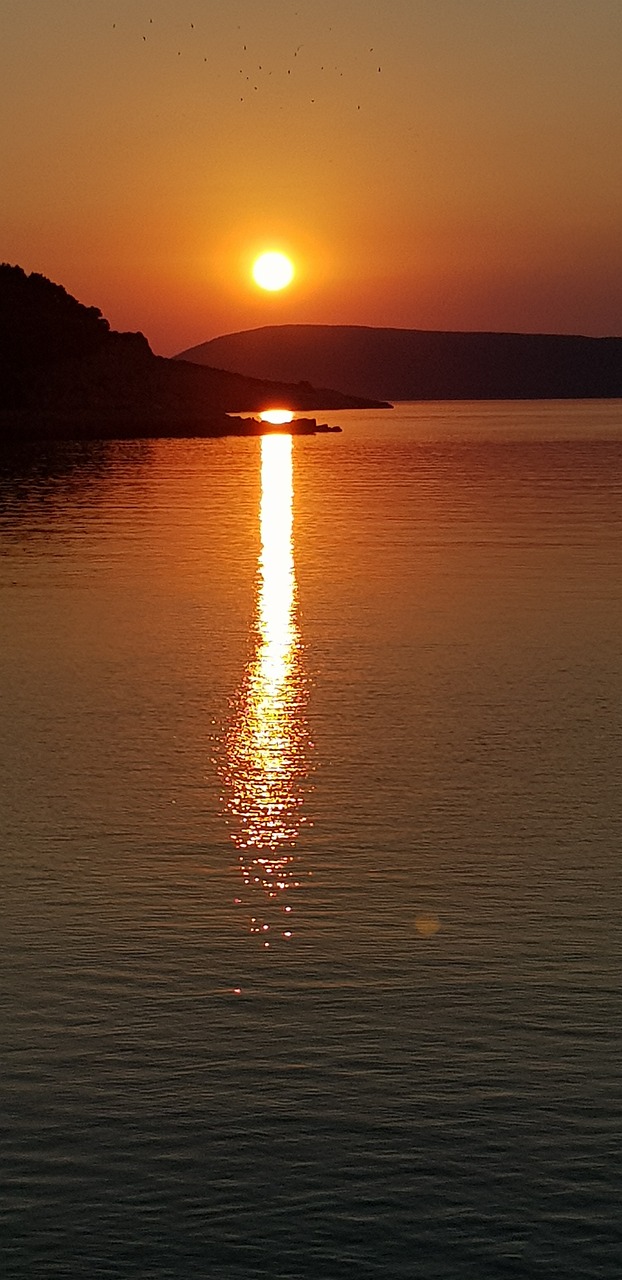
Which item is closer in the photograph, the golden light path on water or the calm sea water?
the calm sea water

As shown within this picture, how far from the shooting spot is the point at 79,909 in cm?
1902

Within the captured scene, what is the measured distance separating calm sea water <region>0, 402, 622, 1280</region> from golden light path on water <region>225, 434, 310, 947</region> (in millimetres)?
81

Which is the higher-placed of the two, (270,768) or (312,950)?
(270,768)

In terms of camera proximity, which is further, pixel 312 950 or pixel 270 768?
pixel 270 768

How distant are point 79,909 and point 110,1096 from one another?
4907mm

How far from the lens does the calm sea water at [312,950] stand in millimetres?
12406

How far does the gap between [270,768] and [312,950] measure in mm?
9401

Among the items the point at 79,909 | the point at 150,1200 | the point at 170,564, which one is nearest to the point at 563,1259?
the point at 150,1200

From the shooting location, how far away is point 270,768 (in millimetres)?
27141

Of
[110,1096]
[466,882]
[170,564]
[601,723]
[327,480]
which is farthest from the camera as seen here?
[327,480]

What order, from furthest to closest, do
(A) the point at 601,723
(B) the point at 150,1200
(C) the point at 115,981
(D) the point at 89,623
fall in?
(D) the point at 89,623
(A) the point at 601,723
(C) the point at 115,981
(B) the point at 150,1200

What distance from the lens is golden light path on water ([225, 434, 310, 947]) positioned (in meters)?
20.0

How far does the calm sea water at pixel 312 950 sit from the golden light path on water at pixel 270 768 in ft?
0.27

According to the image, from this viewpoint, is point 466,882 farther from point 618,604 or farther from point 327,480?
point 327,480
